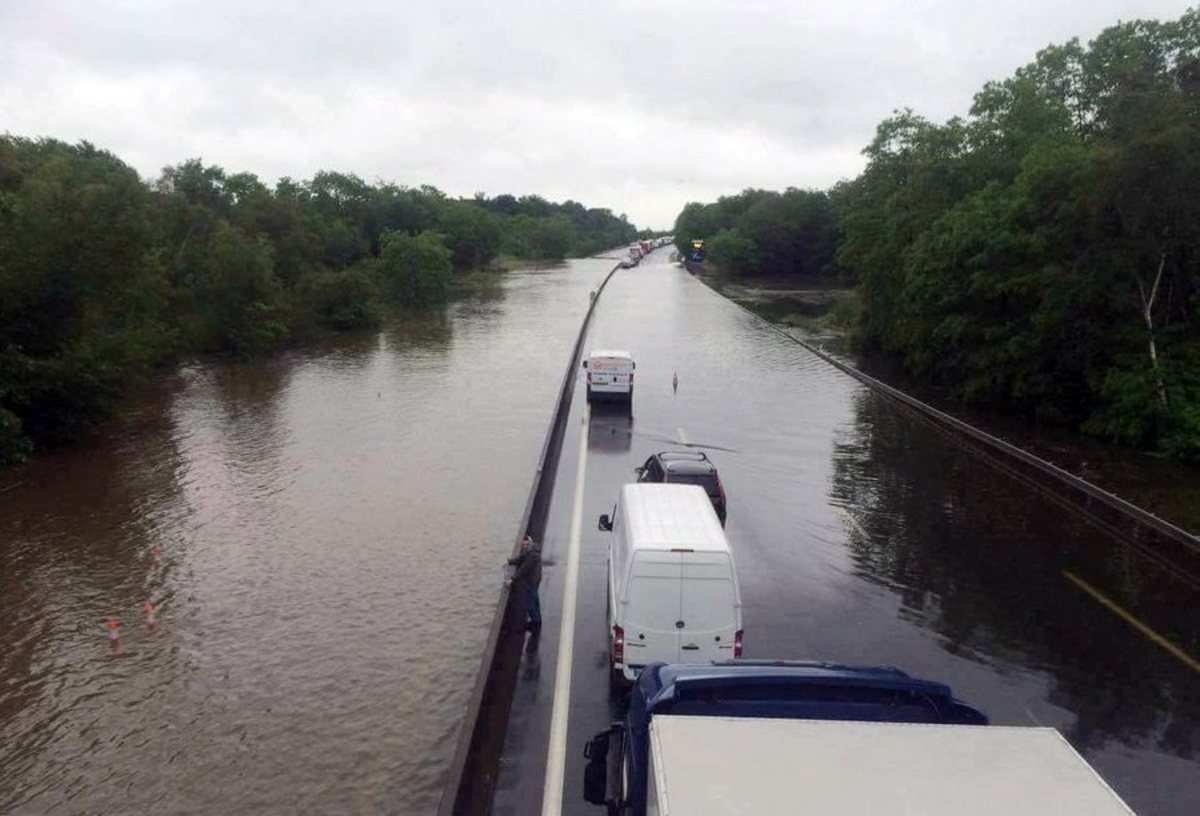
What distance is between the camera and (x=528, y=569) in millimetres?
11695

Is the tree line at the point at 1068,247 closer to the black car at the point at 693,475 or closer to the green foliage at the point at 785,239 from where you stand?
the black car at the point at 693,475

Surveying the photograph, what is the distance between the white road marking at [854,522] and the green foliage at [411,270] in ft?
180

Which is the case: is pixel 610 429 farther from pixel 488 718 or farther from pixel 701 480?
pixel 488 718

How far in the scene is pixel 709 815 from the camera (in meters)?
4.51

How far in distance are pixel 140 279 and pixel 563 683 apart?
23.6 m

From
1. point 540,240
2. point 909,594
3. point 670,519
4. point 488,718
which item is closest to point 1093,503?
point 909,594

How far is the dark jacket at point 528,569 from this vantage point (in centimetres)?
1168

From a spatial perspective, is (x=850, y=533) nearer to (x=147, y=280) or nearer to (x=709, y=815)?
(x=709, y=815)

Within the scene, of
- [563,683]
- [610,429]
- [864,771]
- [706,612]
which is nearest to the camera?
[864,771]

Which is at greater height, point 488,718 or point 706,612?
point 706,612

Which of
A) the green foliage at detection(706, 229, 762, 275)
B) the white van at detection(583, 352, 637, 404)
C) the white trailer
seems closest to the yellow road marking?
the white trailer

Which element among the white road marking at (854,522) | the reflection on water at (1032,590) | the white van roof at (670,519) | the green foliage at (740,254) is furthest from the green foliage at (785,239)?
the white van roof at (670,519)

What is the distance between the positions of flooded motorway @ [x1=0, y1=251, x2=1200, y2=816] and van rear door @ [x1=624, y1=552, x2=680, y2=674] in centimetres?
89

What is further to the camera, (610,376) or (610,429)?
(610,376)
